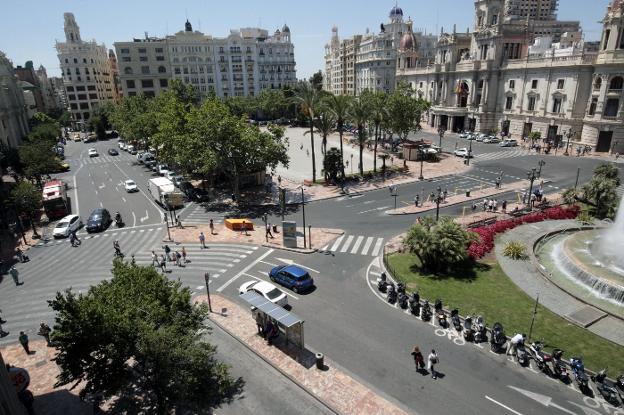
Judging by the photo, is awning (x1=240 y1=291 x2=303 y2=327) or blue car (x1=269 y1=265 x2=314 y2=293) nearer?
awning (x1=240 y1=291 x2=303 y2=327)

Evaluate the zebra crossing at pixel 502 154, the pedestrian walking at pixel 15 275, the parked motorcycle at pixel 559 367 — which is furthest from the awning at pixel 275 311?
the zebra crossing at pixel 502 154

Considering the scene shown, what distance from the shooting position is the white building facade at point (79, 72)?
456 ft

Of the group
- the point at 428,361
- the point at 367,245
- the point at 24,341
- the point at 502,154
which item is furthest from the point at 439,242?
the point at 502,154

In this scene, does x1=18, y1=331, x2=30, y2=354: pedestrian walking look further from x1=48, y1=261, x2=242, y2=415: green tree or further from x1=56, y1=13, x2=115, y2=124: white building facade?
x1=56, y1=13, x2=115, y2=124: white building facade

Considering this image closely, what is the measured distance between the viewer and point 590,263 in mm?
28484

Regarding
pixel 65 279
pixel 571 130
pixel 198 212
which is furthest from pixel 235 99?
pixel 65 279

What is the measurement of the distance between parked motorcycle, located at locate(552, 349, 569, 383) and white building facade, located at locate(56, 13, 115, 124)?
155 metres

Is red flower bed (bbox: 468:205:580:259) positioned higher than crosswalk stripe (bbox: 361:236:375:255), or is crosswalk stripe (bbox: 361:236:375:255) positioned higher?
red flower bed (bbox: 468:205:580:259)

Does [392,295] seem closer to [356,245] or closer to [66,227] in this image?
[356,245]

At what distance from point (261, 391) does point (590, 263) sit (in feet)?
83.6

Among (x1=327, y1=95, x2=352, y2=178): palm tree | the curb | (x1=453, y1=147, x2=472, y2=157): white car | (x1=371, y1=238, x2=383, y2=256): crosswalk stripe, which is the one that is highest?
(x1=327, y1=95, x2=352, y2=178): palm tree

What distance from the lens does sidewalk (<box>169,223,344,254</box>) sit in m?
36.4

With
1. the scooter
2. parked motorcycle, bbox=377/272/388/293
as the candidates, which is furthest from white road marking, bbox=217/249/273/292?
the scooter

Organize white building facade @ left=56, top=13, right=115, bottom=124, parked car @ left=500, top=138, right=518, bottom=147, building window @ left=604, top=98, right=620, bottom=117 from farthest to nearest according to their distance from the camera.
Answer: white building facade @ left=56, top=13, right=115, bottom=124 → parked car @ left=500, top=138, right=518, bottom=147 → building window @ left=604, top=98, right=620, bottom=117
